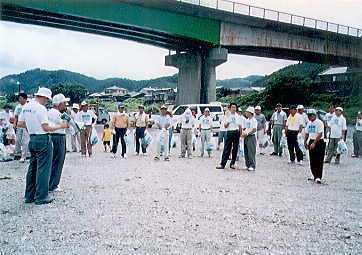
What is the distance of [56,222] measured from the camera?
15.1 ft

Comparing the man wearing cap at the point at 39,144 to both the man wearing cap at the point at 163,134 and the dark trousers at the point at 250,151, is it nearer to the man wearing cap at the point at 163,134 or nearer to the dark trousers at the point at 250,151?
the dark trousers at the point at 250,151

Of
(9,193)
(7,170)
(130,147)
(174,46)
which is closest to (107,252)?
(9,193)

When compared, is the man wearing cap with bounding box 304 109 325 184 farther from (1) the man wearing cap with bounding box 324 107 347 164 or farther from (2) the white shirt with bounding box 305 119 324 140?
(1) the man wearing cap with bounding box 324 107 347 164

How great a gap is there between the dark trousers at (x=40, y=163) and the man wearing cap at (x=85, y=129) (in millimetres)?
5694

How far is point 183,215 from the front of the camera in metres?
4.95

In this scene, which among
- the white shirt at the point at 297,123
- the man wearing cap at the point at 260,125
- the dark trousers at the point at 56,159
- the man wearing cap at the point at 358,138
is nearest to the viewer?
the dark trousers at the point at 56,159

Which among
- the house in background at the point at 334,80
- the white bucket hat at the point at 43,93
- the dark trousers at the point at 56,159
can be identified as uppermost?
the house in background at the point at 334,80

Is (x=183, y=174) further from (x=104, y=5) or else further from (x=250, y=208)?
(x=104, y=5)

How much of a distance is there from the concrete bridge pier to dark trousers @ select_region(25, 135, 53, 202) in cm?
2292

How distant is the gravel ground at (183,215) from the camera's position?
386 centimetres

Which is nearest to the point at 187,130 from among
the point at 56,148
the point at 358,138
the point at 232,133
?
the point at 232,133

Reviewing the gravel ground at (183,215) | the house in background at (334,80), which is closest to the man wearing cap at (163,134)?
the gravel ground at (183,215)

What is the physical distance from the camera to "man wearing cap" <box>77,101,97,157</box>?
11.2m

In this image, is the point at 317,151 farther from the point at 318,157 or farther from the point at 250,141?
the point at 250,141
